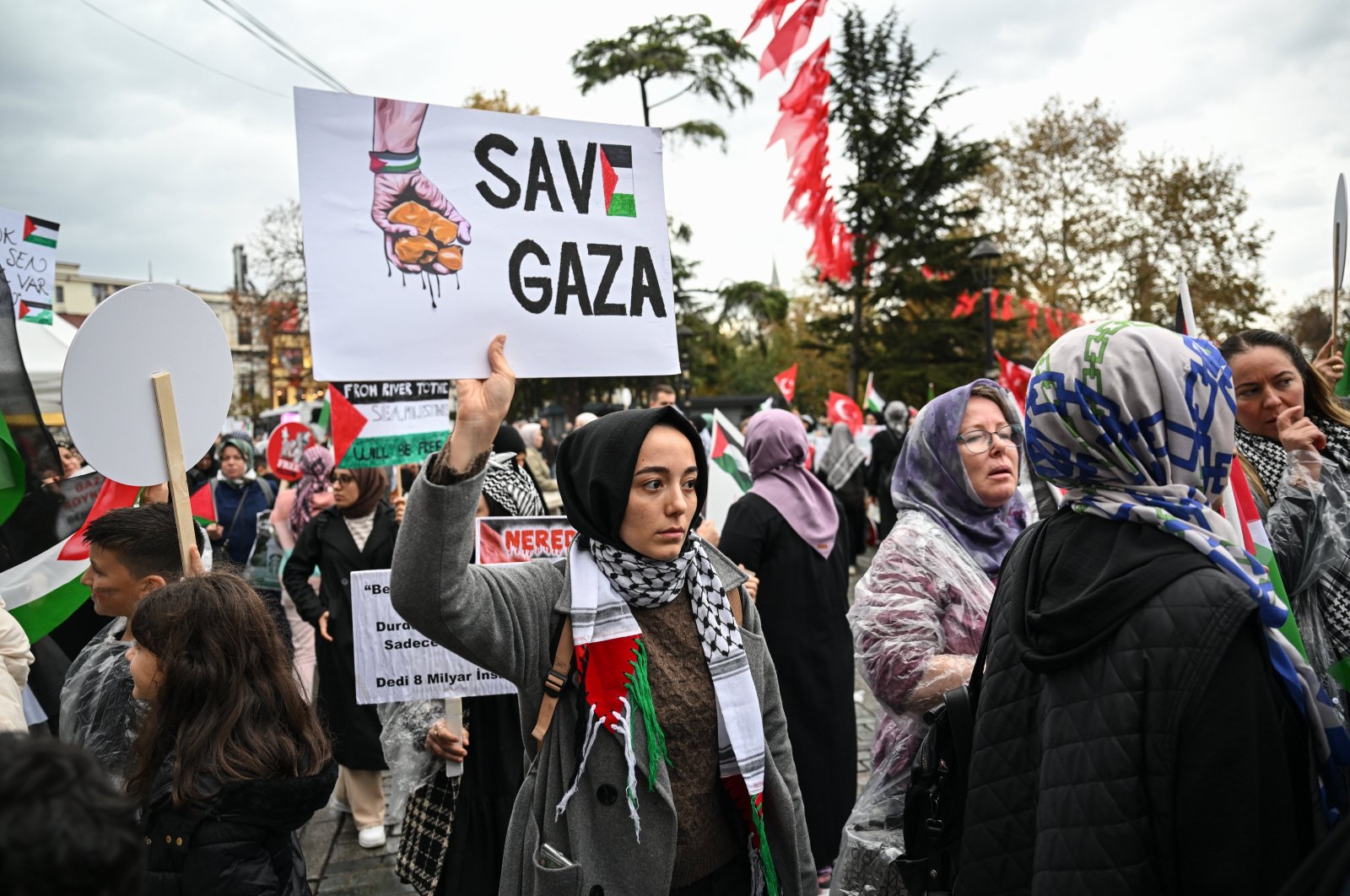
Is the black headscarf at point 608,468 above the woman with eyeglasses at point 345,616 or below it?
above

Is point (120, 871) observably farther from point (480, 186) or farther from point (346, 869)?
point (346, 869)

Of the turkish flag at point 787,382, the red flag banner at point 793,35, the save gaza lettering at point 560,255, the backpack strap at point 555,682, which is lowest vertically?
the backpack strap at point 555,682

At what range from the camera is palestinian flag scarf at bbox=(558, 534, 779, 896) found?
2104mm

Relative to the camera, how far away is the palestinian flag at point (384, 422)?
4.78 meters

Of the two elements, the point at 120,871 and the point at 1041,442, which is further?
the point at 1041,442

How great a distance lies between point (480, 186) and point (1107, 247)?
32258 millimetres

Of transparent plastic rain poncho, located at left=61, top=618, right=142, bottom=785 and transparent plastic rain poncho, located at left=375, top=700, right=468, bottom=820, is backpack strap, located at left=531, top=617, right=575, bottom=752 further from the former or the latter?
transparent plastic rain poncho, located at left=375, top=700, right=468, bottom=820

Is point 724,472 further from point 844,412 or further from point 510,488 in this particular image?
point 844,412

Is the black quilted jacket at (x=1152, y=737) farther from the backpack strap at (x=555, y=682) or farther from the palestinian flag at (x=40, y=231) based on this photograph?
the palestinian flag at (x=40, y=231)

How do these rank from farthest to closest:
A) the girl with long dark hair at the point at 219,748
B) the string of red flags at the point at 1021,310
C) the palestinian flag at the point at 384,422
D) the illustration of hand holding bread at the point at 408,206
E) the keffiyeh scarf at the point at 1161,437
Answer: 1. the string of red flags at the point at 1021,310
2. the palestinian flag at the point at 384,422
3. the illustration of hand holding bread at the point at 408,206
4. the girl with long dark hair at the point at 219,748
5. the keffiyeh scarf at the point at 1161,437

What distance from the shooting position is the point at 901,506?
3.05 meters

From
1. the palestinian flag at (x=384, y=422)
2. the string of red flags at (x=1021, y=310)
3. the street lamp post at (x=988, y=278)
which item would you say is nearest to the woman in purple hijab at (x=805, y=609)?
the palestinian flag at (x=384, y=422)

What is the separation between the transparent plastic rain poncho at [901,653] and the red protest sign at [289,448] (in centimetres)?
554

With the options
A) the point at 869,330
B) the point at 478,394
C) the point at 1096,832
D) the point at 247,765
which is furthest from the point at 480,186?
the point at 869,330
